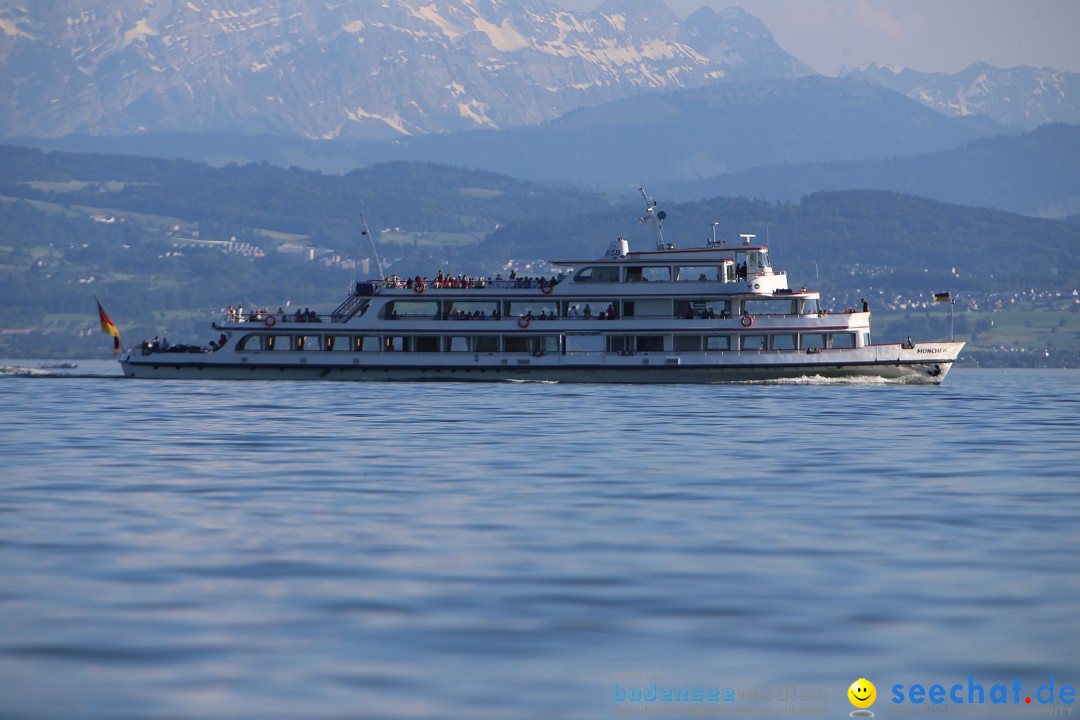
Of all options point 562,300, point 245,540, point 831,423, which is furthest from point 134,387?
point 245,540

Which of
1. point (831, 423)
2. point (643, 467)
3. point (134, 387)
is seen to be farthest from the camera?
point (134, 387)

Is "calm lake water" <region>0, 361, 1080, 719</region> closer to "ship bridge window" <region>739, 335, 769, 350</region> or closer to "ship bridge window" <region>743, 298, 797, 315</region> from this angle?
"ship bridge window" <region>739, 335, 769, 350</region>

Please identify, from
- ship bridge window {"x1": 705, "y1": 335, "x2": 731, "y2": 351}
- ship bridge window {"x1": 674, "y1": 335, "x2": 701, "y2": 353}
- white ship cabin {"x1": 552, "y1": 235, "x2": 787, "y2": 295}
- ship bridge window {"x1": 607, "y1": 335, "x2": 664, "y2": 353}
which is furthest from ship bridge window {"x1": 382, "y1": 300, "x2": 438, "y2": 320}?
ship bridge window {"x1": 705, "y1": 335, "x2": 731, "y2": 351}

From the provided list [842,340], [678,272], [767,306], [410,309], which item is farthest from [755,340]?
[410,309]

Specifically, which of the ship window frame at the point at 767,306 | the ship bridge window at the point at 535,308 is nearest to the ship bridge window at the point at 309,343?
the ship bridge window at the point at 535,308

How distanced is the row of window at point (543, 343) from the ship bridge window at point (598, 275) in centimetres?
282

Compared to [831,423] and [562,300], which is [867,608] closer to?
[831,423]

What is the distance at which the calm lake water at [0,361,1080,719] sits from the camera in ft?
54.4

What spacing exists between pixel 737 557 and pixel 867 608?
3850 millimetres

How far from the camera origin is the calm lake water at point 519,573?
54.4 ft

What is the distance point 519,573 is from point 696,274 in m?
58.4

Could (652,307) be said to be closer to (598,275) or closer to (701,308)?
(701,308)

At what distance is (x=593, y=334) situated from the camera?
80.4m

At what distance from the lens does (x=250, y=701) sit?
15820 mm
